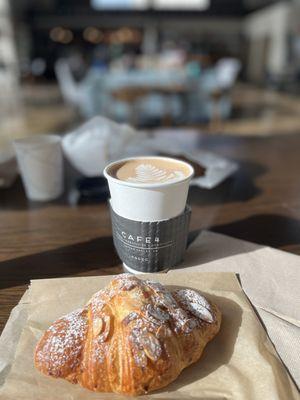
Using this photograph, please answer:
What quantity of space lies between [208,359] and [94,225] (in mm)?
417

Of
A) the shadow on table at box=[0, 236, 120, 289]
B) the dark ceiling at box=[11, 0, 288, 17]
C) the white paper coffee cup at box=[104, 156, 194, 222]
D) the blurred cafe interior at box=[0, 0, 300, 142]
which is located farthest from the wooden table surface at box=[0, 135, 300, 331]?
the dark ceiling at box=[11, 0, 288, 17]

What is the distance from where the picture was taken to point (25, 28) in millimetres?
11742

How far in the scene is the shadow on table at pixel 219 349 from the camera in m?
0.37

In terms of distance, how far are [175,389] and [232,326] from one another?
0.12m

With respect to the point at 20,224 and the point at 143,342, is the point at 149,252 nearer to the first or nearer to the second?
the point at 143,342

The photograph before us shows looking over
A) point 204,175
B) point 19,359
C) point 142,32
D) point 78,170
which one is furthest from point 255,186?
point 142,32

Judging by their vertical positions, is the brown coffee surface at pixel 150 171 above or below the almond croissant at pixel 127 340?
above

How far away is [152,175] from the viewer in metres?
0.52

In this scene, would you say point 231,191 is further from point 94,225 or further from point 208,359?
point 208,359

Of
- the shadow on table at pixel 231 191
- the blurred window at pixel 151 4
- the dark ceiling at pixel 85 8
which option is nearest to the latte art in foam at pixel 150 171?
the shadow on table at pixel 231 191

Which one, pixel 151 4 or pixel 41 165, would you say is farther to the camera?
pixel 151 4

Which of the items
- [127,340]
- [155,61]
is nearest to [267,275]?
[127,340]

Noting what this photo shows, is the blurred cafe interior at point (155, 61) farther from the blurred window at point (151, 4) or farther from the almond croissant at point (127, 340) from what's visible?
the almond croissant at point (127, 340)

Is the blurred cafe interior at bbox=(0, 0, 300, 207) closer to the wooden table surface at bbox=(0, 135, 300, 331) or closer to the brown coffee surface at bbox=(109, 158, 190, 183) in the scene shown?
the wooden table surface at bbox=(0, 135, 300, 331)
